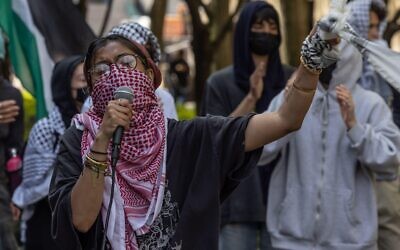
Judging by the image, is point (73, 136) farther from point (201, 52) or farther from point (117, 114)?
point (201, 52)

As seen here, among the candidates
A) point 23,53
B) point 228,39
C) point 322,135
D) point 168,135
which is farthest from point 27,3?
point 228,39

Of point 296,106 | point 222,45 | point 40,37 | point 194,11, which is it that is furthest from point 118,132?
point 222,45

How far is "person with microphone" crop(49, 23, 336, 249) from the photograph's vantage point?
3.81 meters

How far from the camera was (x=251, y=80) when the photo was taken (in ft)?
19.7

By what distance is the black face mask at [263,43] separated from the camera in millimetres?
6188

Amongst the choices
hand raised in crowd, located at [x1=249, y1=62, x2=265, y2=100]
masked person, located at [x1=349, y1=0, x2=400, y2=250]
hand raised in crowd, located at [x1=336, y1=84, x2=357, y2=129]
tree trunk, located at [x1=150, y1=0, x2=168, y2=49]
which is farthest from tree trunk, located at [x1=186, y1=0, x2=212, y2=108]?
hand raised in crowd, located at [x1=336, y1=84, x2=357, y2=129]

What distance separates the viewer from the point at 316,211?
5355 millimetres

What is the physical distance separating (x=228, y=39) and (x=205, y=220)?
8879 mm

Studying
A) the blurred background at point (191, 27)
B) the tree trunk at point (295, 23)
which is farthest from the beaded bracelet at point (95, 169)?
the tree trunk at point (295, 23)

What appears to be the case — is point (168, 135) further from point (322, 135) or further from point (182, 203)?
point (322, 135)

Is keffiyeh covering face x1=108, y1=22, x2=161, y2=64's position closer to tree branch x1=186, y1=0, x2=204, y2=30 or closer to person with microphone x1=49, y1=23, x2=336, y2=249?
person with microphone x1=49, y1=23, x2=336, y2=249

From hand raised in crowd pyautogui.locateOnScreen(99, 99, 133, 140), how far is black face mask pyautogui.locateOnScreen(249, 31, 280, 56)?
2661 mm

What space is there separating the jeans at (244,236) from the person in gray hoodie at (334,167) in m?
0.37

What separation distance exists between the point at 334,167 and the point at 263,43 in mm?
1116
